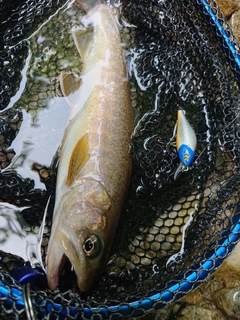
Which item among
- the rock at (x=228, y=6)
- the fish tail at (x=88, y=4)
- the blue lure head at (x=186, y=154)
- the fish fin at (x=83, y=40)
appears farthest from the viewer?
the rock at (x=228, y=6)

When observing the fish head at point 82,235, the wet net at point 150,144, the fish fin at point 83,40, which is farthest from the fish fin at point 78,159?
the fish fin at point 83,40

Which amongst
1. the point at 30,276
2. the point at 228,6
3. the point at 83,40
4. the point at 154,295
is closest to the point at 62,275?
the point at 30,276

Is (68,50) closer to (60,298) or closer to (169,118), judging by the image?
(169,118)

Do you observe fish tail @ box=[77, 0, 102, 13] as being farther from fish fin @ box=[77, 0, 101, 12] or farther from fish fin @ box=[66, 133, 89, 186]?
fish fin @ box=[66, 133, 89, 186]

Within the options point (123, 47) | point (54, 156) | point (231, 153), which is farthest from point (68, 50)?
point (231, 153)

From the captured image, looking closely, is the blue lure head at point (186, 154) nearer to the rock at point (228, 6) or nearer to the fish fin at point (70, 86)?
the fish fin at point (70, 86)

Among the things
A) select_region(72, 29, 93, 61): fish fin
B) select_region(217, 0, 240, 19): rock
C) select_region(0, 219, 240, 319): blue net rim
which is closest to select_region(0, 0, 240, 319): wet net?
select_region(0, 219, 240, 319): blue net rim
